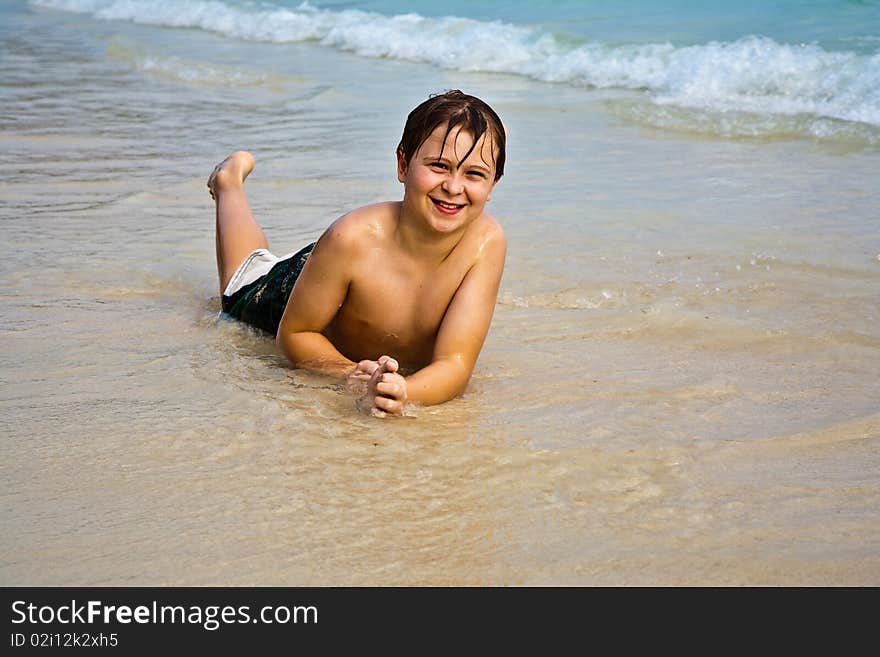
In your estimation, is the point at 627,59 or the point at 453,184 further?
the point at 627,59

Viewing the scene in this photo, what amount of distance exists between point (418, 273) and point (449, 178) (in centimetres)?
34

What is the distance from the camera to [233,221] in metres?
4.50

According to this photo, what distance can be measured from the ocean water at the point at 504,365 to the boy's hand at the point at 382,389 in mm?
70

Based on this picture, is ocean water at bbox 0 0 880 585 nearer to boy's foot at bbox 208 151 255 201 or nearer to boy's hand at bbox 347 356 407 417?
boy's hand at bbox 347 356 407 417

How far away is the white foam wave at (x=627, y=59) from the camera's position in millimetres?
8289

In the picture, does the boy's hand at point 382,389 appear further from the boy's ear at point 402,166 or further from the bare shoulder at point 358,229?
the boy's ear at point 402,166

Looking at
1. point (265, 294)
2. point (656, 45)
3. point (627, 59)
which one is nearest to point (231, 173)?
point (265, 294)

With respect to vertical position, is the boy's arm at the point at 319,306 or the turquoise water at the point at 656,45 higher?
the turquoise water at the point at 656,45

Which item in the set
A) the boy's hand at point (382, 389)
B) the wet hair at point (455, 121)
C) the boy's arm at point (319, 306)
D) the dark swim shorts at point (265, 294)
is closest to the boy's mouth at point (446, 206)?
the wet hair at point (455, 121)

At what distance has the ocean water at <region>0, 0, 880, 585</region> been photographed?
237 cm

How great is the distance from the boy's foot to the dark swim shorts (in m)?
0.64

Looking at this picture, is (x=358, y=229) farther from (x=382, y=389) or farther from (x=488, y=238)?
(x=382, y=389)

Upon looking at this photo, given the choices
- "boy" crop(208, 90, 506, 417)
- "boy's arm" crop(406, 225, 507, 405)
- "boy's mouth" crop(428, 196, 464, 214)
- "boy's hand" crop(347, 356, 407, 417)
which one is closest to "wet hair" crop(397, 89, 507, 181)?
"boy" crop(208, 90, 506, 417)
